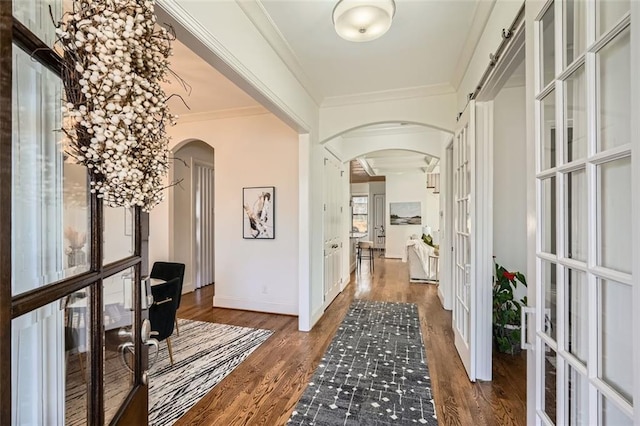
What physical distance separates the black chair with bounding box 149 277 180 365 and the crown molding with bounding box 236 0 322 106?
2.22 metres

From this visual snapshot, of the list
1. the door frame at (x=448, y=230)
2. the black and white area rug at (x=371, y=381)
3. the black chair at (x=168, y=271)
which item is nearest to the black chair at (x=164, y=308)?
the black chair at (x=168, y=271)

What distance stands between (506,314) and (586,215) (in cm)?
231

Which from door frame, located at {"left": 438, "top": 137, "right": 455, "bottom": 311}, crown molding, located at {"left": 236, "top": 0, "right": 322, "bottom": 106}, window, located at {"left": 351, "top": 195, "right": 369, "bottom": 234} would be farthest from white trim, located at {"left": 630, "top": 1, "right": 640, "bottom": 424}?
window, located at {"left": 351, "top": 195, "right": 369, "bottom": 234}

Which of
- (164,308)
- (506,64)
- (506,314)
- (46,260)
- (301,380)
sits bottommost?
(301,380)

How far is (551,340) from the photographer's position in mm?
1128

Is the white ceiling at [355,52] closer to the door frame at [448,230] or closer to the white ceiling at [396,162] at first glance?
the door frame at [448,230]

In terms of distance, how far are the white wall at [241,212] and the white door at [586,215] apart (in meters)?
3.18

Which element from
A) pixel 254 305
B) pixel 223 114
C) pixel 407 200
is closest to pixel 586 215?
pixel 254 305

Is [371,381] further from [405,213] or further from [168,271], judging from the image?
[405,213]

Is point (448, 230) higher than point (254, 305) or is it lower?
higher

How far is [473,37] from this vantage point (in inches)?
94.9

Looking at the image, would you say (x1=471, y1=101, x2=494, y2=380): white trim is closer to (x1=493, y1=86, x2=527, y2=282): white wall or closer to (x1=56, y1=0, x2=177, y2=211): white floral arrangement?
(x1=493, y1=86, x2=527, y2=282): white wall

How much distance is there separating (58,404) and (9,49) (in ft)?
2.66

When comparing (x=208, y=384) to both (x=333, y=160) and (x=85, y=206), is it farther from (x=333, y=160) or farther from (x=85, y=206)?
(x=333, y=160)
